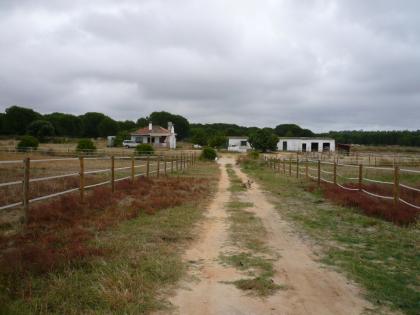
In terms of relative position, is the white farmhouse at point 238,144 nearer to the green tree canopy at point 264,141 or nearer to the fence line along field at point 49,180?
the green tree canopy at point 264,141

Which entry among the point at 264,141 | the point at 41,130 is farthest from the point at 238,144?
the point at 41,130

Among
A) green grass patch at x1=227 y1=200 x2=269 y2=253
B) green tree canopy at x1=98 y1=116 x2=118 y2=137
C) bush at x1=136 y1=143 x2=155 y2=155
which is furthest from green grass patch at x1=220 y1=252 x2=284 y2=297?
green tree canopy at x1=98 y1=116 x2=118 y2=137

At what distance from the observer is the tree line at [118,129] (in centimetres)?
9556

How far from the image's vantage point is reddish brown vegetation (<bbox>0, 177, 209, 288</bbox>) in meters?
5.38

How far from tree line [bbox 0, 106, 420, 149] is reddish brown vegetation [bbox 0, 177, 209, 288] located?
67770 mm

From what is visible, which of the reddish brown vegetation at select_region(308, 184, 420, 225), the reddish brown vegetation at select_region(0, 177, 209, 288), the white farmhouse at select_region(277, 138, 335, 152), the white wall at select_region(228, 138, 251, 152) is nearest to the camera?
the reddish brown vegetation at select_region(0, 177, 209, 288)

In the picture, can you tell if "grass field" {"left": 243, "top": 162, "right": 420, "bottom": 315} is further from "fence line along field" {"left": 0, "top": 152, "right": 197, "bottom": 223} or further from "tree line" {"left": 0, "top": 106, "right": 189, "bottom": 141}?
"tree line" {"left": 0, "top": 106, "right": 189, "bottom": 141}

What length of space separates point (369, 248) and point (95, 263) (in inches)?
184

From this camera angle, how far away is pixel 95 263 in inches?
216

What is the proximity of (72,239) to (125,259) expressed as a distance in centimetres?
147

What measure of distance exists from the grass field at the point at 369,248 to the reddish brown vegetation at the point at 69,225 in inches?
144

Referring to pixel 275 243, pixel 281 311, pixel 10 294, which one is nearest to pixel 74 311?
pixel 10 294

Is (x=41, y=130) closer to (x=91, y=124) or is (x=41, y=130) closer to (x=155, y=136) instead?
(x=155, y=136)

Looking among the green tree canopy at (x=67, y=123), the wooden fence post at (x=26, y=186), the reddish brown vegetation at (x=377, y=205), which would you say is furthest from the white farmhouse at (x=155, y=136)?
the wooden fence post at (x=26, y=186)
